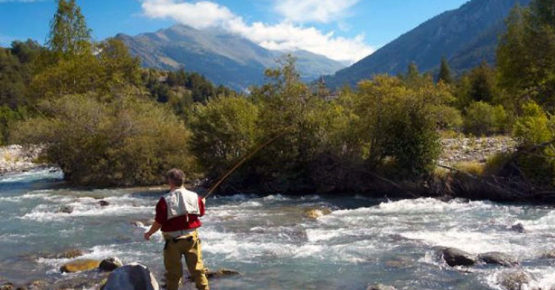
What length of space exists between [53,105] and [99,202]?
1382 cm

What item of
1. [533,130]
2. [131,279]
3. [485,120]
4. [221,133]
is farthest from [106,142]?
[485,120]

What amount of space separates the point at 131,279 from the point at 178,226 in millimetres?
1910

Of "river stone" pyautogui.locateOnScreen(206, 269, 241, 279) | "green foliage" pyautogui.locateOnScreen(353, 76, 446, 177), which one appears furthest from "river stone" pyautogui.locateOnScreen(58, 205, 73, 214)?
"green foliage" pyautogui.locateOnScreen(353, 76, 446, 177)

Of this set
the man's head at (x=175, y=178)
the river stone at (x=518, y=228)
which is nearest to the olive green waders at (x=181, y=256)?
the man's head at (x=175, y=178)

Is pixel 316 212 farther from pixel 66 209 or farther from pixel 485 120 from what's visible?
pixel 485 120

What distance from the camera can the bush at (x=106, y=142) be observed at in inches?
1286

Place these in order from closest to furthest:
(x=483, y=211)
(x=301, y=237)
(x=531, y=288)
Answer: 1. (x=531, y=288)
2. (x=301, y=237)
3. (x=483, y=211)

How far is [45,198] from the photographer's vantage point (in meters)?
27.6

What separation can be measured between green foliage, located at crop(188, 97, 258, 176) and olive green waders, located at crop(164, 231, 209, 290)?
19899mm

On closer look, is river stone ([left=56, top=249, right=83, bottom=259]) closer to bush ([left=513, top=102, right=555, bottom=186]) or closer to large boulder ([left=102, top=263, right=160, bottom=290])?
large boulder ([left=102, top=263, right=160, bottom=290])

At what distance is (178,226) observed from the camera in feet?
27.8

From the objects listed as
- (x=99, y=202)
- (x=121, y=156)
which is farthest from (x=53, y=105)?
(x=99, y=202)

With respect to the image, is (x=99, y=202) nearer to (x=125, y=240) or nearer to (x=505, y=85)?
(x=125, y=240)

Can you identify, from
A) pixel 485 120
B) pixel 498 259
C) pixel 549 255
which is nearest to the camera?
pixel 498 259
